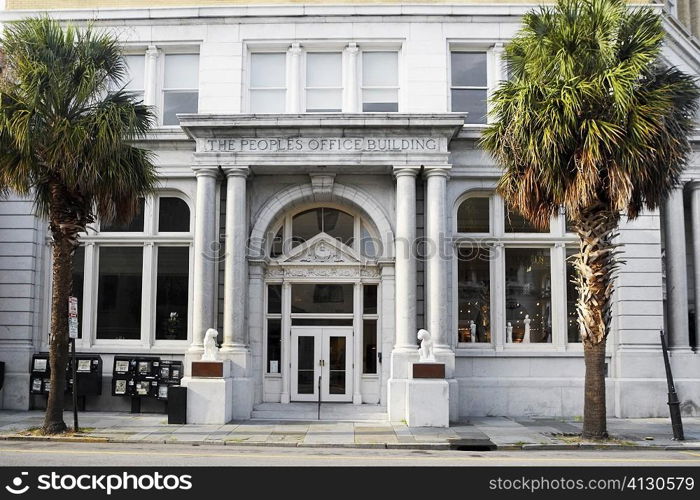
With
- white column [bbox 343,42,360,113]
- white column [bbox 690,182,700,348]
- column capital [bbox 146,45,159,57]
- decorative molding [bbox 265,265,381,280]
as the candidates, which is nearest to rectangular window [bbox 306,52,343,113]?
white column [bbox 343,42,360,113]

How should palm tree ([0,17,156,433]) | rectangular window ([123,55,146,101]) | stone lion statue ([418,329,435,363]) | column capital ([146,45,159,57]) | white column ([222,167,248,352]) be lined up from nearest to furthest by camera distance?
palm tree ([0,17,156,433]) < stone lion statue ([418,329,435,363]) < white column ([222,167,248,352]) < column capital ([146,45,159,57]) < rectangular window ([123,55,146,101])

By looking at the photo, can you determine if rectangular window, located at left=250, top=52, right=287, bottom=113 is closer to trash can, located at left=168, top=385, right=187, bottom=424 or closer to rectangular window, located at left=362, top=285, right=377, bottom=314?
rectangular window, located at left=362, top=285, right=377, bottom=314

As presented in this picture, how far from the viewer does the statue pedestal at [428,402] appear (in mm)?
18844

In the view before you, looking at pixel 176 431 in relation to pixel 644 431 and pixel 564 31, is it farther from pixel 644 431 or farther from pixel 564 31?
pixel 564 31

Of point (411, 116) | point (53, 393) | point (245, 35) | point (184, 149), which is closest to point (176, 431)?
point (53, 393)

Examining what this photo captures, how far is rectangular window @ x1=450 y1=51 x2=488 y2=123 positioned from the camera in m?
22.4

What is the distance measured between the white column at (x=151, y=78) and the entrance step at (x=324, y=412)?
32.1 ft

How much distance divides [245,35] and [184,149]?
3903 millimetres

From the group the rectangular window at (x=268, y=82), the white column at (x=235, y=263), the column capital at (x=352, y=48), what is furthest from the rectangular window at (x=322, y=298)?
the column capital at (x=352, y=48)

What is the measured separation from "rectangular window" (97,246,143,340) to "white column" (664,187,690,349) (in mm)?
15817

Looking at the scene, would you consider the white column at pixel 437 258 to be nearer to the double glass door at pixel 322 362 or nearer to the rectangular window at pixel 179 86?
the double glass door at pixel 322 362

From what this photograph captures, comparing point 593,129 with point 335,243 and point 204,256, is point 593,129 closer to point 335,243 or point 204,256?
point 335,243

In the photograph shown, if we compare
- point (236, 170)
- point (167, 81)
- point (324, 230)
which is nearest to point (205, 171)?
point (236, 170)

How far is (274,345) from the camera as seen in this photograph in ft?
73.0
